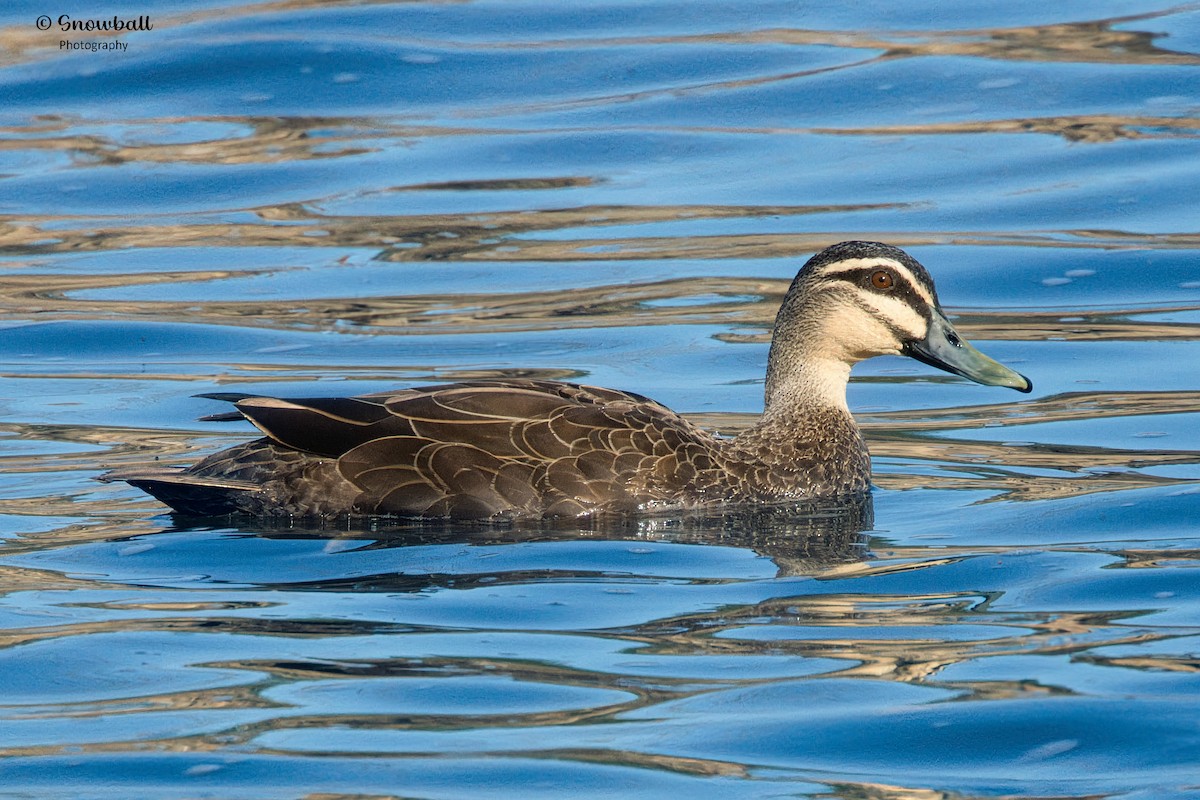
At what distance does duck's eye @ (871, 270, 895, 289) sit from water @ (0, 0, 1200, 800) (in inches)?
38.5

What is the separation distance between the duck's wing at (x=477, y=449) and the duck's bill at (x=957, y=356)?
151 centimetres

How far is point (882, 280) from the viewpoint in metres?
10.1

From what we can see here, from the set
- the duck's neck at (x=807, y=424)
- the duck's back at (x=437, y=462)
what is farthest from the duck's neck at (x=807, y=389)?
the duck's back at (x=437, y=462)

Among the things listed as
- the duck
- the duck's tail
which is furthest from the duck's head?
the duck's tail

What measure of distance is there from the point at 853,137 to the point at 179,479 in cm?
1049

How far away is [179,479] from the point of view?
363 inches

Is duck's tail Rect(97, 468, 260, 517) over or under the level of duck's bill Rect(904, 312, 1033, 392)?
under

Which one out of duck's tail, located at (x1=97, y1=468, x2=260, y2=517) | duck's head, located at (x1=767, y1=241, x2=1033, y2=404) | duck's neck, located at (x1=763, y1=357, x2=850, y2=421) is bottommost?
duck's tail, located at (x1=97, y1=468, x2=260, y2=517)

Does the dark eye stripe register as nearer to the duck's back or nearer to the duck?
the duck

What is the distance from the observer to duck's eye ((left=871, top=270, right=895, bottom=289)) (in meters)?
10.1

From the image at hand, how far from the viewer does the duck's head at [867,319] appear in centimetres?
1013

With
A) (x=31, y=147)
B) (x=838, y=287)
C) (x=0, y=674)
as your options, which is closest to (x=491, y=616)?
(x=0, y=674)

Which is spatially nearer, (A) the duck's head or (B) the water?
(B) the water

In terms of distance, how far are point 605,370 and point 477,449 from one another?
3.58 meters
